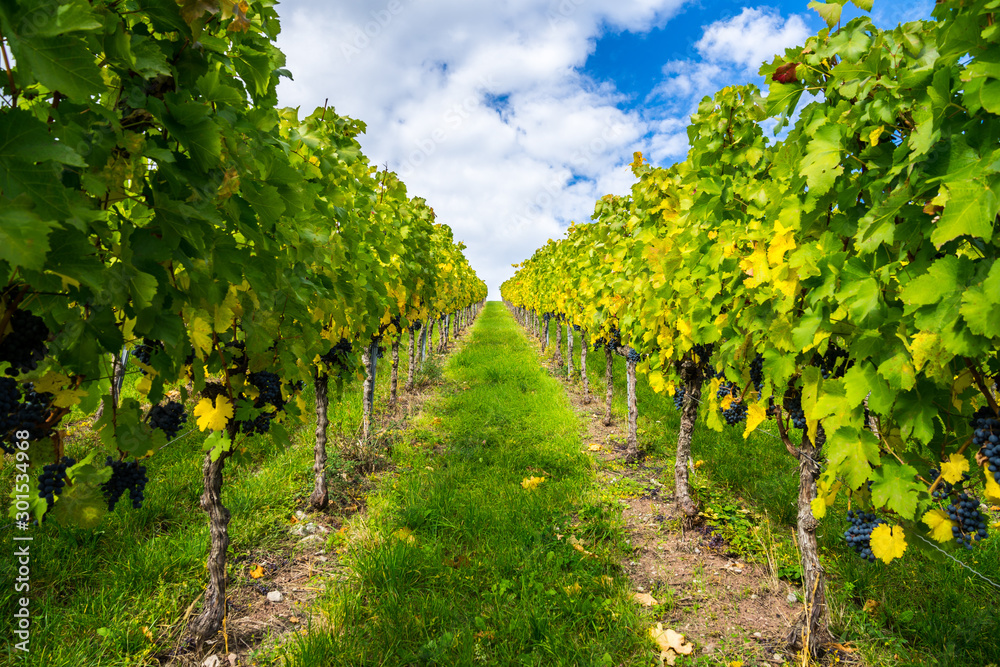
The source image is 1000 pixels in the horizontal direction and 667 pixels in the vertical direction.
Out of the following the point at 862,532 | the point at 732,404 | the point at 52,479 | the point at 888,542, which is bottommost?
the point at 862,532

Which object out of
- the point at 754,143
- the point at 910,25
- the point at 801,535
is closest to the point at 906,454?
the point at 801,535

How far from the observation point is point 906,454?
2041mm

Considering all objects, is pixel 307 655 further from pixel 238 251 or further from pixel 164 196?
pixel 164 196

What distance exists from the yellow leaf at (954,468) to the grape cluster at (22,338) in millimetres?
3244

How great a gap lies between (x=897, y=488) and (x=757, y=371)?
4.22 feet

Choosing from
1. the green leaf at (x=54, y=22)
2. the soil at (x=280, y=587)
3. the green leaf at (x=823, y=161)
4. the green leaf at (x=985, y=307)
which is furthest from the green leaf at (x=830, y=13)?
the soil at (x=280, y=587)

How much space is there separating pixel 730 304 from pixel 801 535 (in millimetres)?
1633

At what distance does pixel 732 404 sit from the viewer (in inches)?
142

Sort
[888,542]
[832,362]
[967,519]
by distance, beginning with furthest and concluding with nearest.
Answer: [832,362]
[888,542]
[967,519]

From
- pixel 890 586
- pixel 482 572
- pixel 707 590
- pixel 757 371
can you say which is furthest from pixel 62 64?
pixel 890 586

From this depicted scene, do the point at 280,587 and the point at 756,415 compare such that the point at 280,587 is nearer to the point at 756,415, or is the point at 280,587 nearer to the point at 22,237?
the point at 22,237

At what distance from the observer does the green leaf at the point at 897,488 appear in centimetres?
181

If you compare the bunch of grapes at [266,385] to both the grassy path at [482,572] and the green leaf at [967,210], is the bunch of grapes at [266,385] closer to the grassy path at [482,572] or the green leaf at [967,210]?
the grassy path at [482,572]

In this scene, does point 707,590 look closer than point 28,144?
No
